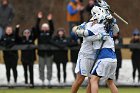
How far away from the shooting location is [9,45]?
82.6 feet

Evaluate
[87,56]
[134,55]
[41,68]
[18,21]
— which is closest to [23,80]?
[41,68]

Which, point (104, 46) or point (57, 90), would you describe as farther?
point (57, 90)

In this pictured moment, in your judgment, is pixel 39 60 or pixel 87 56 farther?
pixel 39 60

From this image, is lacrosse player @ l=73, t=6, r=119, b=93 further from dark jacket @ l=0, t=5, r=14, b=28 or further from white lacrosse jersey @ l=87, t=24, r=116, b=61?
dark jacket @ l=0, t=5, r=14, b=28

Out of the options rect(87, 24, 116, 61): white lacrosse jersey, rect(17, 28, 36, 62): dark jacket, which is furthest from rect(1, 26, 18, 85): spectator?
rect(87, 24, 116, 61): white lacrosse jersey

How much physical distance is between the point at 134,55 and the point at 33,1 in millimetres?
14246

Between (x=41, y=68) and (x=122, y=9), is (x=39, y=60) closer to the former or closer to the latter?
(x=41, y=68)

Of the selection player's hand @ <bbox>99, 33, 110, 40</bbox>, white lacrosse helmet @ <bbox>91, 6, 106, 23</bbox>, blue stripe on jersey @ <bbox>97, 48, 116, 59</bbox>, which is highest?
white lacrosse helmet @ <bbox>91, 6, 106, 23</bbox>

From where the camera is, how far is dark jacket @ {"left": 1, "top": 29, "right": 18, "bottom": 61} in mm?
25172

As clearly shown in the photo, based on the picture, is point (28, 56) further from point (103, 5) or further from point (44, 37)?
point (103, 5)

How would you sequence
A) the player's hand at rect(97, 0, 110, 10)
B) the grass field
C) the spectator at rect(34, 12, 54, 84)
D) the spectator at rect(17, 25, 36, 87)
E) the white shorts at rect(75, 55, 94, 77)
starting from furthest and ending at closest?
1. the spectator at rect(17, 25, 36, 87)
2. the spectator at rect(34, 12, 54, 84)
3. the grass field
4. the white shorts at rect(75, 55, 94, 77)
5. the player's hand at rect(97, 0, 110, 10)

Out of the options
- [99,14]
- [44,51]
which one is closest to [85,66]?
[99,14]

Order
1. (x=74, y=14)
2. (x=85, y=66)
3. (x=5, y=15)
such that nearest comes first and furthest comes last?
(x=85, y=66)
(x=74, y=14)
(x=5, y=15)

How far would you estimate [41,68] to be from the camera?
25.0 metres
